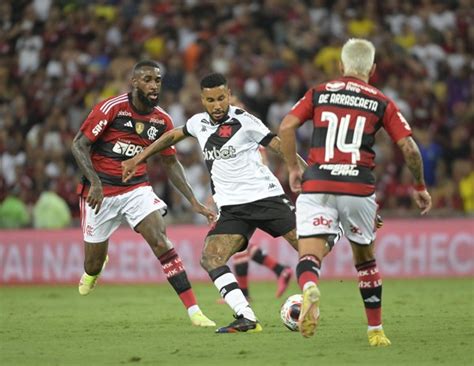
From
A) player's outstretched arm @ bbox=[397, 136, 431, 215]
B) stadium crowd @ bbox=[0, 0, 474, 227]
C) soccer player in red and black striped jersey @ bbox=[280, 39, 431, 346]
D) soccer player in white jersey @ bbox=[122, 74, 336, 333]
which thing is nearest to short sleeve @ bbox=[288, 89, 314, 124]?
soccer player in red and black striped jersey @ bbox=[280, 39, 431, 346]

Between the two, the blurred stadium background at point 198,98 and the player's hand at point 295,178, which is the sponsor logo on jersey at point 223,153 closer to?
the player's hand at point 295,178

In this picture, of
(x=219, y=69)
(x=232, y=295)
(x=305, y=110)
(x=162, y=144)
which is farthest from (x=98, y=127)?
(x=219, y=69)

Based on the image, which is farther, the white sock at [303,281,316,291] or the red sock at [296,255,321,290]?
the red sock at [296,255,321,290]

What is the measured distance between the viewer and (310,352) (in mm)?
9203

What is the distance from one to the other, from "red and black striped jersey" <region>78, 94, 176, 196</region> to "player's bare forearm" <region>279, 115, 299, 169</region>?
3177mm

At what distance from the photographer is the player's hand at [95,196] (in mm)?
11758

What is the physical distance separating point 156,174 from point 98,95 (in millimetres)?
2472

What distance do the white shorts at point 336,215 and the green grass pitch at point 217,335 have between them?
98 cm

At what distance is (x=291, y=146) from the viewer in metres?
9.28

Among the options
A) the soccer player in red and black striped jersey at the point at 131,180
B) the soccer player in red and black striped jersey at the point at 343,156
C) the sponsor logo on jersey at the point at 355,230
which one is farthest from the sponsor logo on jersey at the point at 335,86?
the soccer player in red and black striped jersey at the point at 131,180

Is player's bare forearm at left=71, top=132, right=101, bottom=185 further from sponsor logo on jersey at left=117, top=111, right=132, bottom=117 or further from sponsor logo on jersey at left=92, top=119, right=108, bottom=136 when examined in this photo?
sponsor logo on jersey at left=117, top=111, right=132, bottom=117

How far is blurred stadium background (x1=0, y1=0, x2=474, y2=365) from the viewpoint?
65.4ft

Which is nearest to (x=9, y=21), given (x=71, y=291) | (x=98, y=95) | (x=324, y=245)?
(x=98, y=95)

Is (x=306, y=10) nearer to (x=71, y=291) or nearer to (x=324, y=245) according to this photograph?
(x=71, y=291)
